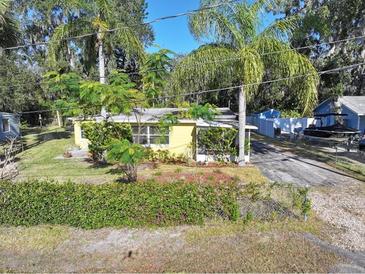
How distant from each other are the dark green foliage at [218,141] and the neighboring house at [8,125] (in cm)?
1891

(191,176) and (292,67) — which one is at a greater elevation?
(292,67)

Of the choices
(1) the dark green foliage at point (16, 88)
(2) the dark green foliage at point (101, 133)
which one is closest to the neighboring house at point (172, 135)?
(2) the dark green foliage at point (101, 133)

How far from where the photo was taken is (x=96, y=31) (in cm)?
1480

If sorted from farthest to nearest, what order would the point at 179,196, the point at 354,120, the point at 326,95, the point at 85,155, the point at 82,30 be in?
the point at 326,95
the point at 354,120
the point at 85,155
the point at 82,30
the point at 179,196

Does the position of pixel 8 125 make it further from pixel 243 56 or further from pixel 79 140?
pixel 243 56

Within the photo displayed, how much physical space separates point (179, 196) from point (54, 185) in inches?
125

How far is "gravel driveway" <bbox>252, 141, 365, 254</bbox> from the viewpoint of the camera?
692cm

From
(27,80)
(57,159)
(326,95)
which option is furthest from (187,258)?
(27,80)

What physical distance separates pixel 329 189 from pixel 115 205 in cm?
764

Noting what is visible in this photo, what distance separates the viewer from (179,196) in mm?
7098

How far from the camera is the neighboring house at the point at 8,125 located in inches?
981

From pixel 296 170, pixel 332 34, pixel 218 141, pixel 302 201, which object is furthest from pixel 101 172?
pixel 332 34

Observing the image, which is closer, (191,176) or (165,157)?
(191,176)

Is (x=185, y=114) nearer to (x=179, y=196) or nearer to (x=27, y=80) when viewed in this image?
(x=179, y=196)
